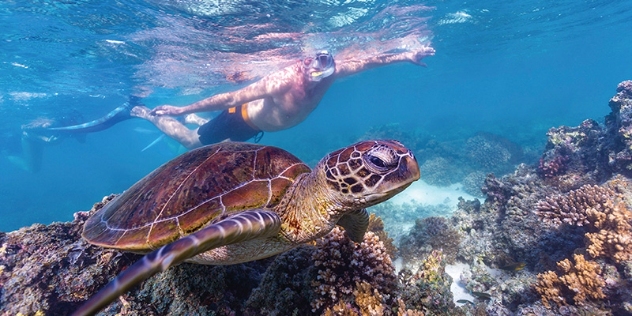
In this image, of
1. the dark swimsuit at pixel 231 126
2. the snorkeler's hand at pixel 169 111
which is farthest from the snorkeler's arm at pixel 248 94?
the snorkeler's hand at pixel 169 111

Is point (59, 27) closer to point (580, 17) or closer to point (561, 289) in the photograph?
point (561, 289)

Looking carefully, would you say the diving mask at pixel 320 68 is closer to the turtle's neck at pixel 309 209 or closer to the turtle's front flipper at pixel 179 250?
the turtle's neck at pixel 309 209

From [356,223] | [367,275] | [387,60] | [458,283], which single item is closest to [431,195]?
[387,60]

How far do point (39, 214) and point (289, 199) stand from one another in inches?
1365

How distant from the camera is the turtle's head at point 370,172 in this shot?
1694 millimetres

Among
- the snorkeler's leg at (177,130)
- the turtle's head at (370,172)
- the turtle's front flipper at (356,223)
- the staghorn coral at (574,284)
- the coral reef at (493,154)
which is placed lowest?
the coral reef at (493,154)

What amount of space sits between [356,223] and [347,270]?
1.92ft

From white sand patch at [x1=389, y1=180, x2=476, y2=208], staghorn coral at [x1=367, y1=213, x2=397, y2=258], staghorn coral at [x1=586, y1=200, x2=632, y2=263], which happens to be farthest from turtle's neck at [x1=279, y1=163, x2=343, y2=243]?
white sand patch at [x1=389, y1=180, x2=476, y2=208]

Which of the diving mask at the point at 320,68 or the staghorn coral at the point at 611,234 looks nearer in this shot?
the staghorn coral at the point at 611,234

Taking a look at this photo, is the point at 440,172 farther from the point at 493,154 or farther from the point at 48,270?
the point at 48,270

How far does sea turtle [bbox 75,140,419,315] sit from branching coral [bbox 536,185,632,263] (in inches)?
125

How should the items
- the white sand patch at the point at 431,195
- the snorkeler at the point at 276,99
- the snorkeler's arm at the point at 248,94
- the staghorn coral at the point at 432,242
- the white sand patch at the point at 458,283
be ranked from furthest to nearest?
the white sand patch at the point at 431,195
the snorkeler's arm at the point at 248,94
the snorkeler at the point at 276,99
the staghorn coral at the point at 432,242
the white sand patch at the point at 458,283

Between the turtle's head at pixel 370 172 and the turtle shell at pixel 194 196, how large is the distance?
723mm

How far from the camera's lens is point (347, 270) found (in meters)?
2.86
